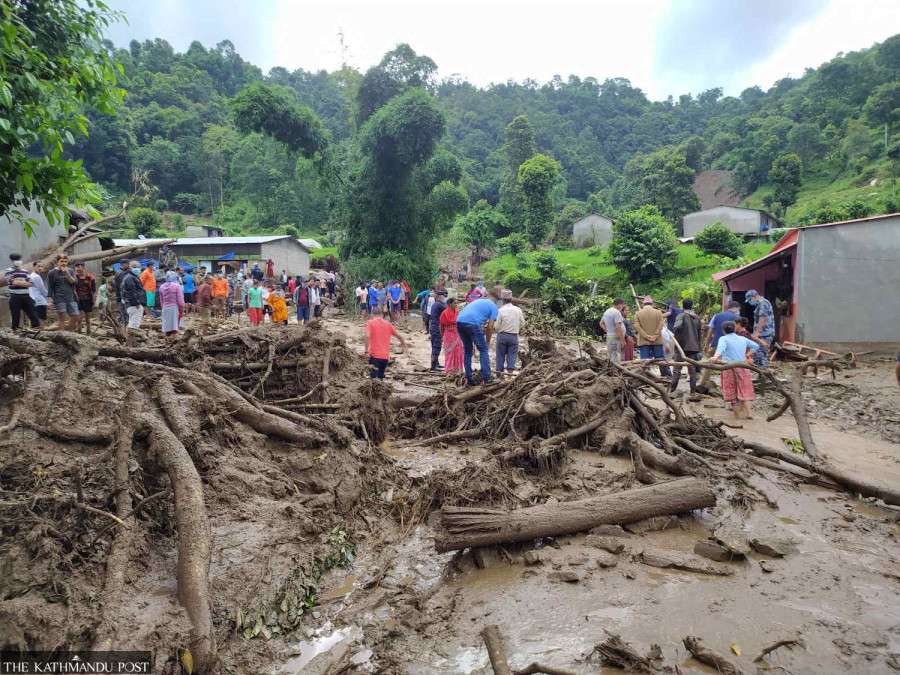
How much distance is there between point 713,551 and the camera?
4012 millimetres

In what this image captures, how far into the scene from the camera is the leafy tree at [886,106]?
50031mm

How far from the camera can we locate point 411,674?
116 inches

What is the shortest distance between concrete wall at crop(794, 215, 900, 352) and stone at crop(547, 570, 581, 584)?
13.5m

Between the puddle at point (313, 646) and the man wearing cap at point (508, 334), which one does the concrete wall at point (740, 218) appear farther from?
the puddle at point (313, 646)

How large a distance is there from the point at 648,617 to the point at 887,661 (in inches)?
49.6

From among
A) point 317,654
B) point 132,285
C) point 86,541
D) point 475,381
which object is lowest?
point 317,654

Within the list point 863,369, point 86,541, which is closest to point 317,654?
point 86,541

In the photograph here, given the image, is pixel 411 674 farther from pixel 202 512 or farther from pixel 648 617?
pixel 202 512

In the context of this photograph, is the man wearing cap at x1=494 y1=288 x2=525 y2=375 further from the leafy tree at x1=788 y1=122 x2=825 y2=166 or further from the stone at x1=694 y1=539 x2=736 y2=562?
the leafy tree at x1=788 y1=122 x2=825 y2=166

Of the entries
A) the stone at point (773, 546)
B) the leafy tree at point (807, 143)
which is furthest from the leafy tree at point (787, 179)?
the stone at point (773, 546)

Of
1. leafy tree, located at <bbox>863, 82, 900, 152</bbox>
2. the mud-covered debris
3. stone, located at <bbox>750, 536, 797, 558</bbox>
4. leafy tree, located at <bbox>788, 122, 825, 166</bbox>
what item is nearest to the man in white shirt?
the mud-covered debris

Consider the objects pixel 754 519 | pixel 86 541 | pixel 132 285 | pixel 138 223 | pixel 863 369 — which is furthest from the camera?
pixel 138 223

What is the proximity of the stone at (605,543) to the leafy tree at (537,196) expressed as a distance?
40.1m

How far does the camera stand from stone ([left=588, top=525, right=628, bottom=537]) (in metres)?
4.37
